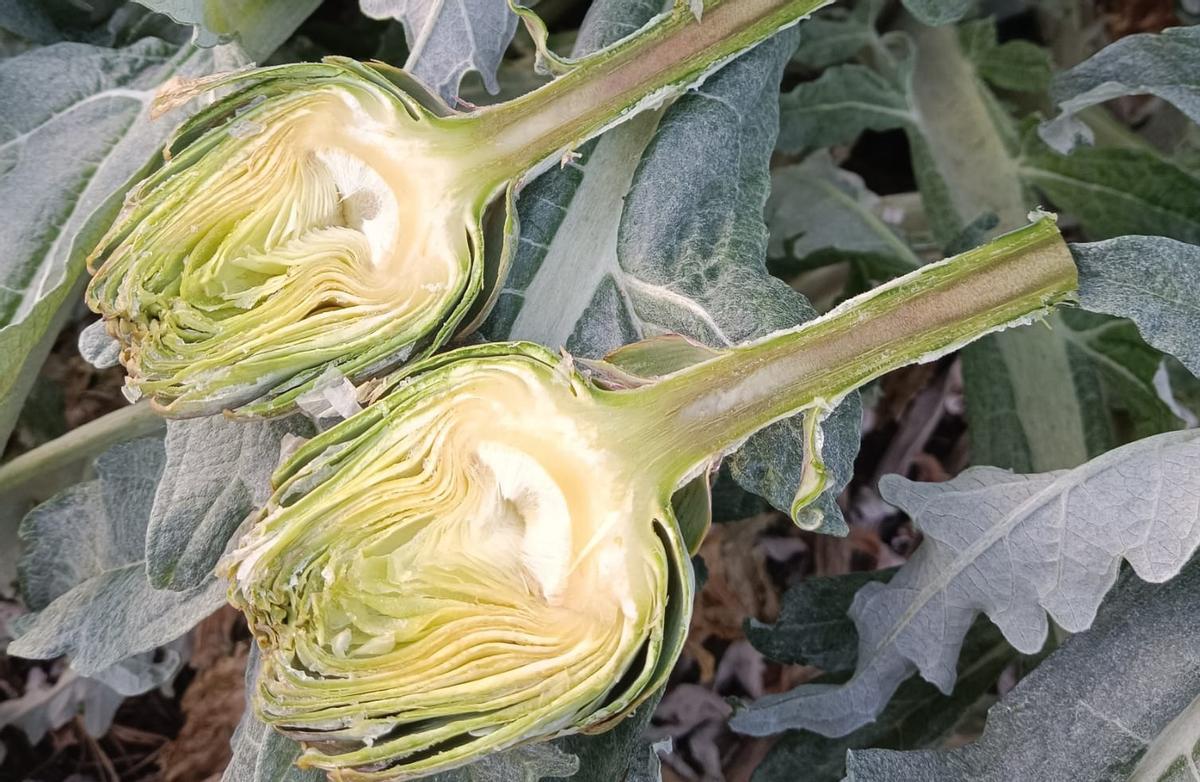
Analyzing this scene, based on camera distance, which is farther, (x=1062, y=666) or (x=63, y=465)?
(x=63, y=465)

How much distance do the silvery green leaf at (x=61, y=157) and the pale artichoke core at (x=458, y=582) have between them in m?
0.25

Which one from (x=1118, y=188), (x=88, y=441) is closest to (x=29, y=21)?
(x=88, y=441)

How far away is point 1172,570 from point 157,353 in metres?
0.47

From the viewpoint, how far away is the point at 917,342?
1.44 feet

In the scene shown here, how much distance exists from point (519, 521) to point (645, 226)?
174mm

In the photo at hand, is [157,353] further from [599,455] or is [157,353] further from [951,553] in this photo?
[951,553]

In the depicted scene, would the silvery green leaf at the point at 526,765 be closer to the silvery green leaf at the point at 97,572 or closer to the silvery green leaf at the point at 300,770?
the silvery green leaf at the point at 300,770

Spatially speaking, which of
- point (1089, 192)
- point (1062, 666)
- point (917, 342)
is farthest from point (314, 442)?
point (1089, 192)

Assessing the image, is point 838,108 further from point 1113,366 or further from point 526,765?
point 526,765

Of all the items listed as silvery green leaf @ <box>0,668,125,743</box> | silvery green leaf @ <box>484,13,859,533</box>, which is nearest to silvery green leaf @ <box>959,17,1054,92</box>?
silvery green leaf @ <box>484,13,859,533</box>

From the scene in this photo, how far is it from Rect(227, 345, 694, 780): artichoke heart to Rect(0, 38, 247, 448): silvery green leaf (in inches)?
9.8

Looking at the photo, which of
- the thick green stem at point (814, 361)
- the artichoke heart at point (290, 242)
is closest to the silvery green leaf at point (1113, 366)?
A: the thick green stem at point (814, 361)

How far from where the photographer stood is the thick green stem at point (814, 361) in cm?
43

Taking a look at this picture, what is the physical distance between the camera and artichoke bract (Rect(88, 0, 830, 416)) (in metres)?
0.48
